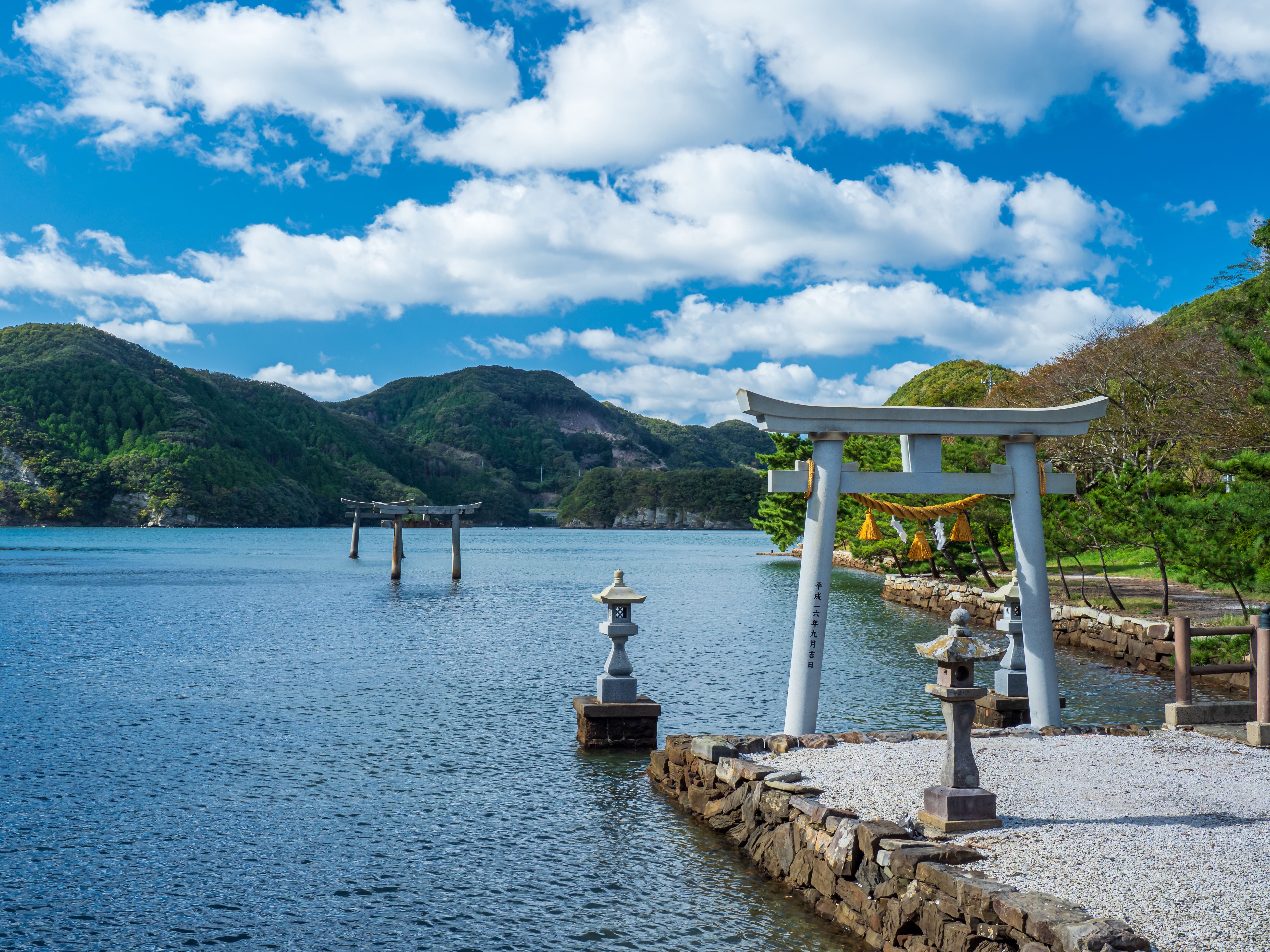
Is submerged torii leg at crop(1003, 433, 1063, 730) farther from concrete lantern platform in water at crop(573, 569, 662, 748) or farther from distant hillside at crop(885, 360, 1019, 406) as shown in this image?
distant hillside at crop(885, 360, 1019, 406)

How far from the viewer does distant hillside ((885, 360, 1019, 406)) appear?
2290 inches

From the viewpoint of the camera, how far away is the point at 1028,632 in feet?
30.8

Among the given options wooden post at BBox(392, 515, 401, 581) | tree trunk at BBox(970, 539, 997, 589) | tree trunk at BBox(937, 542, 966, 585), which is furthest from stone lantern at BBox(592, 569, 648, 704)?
wooden post at BBox(392, 515, 401, 581)

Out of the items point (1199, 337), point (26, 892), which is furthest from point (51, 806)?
point (1199, 337)

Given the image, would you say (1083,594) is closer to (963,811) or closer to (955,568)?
(955,568)

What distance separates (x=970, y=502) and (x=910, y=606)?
21.3 m

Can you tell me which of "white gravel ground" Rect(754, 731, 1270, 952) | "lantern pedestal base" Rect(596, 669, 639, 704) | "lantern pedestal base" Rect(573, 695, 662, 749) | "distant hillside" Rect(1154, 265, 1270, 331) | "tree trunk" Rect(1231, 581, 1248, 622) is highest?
"distant hillside" Rect(1154, 265, 1270, 331)

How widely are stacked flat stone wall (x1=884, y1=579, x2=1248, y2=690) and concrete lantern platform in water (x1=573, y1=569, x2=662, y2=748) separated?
175 inches

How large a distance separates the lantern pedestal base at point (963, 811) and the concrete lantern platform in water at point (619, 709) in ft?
17.0

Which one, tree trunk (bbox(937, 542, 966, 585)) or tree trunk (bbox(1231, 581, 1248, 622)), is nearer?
tree trunk (bbox(1231, 581, 1248, 622))

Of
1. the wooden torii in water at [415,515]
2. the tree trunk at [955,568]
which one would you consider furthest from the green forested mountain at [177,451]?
the tree trunk at [955,568]

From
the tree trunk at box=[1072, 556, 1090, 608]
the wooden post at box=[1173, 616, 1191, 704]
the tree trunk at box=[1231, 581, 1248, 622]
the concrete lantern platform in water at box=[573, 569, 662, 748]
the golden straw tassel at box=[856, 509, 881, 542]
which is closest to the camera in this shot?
the wooden post at box=[1173, 616, 1191, 704]

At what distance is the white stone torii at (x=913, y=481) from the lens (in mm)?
8875

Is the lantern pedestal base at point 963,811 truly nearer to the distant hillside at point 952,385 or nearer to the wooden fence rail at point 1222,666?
the wooden fence rail at point 1222,666
